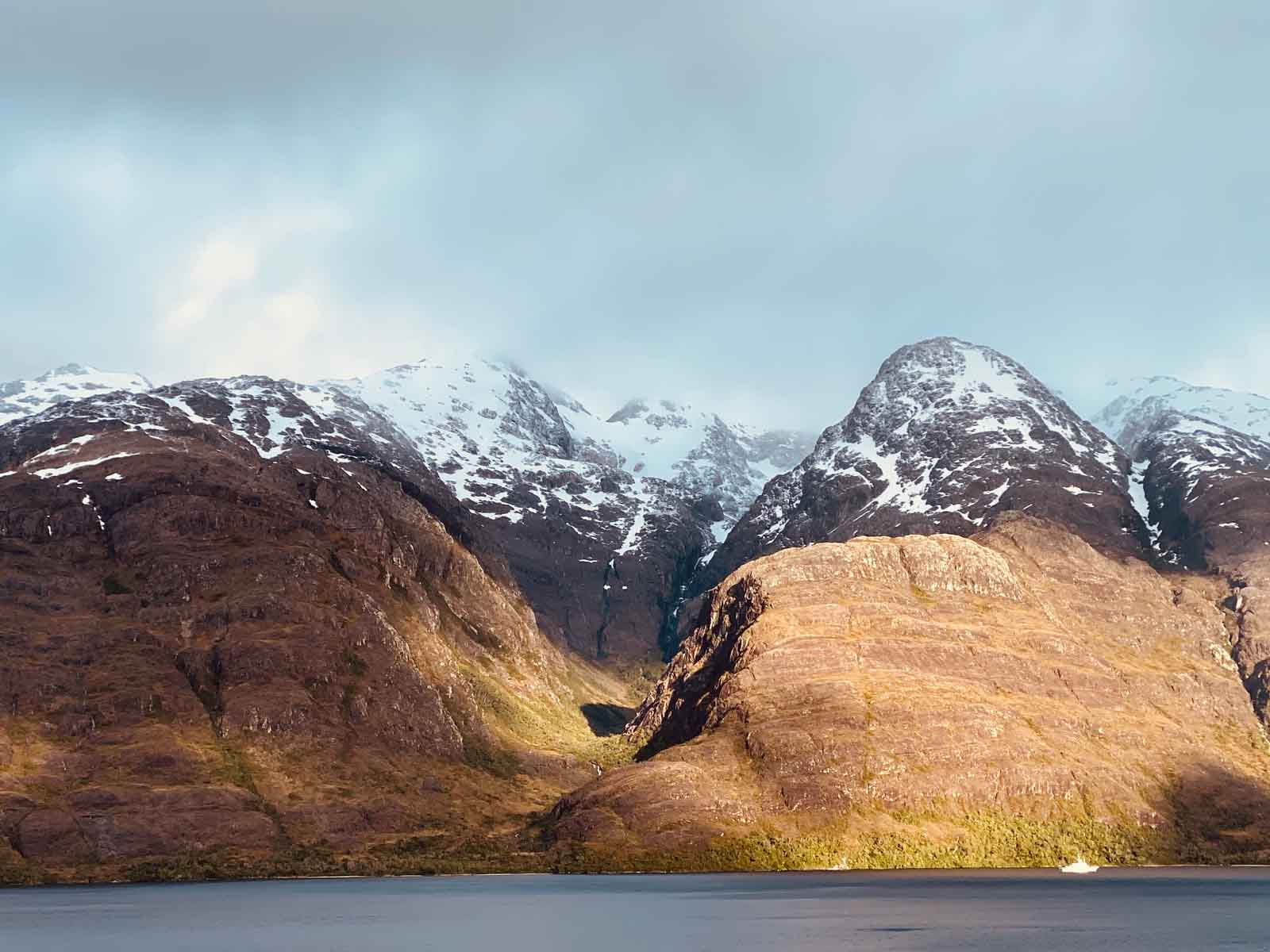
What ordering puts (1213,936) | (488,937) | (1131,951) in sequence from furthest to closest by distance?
(488,937) → (1213,936) → (1131,951)

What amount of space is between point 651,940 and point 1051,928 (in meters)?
51.9

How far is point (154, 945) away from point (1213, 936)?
13071 cm

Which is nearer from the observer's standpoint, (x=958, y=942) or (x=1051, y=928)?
(x=958, y=942)

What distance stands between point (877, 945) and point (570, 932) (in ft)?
143

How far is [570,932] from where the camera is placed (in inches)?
7776

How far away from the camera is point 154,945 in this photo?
187750mm

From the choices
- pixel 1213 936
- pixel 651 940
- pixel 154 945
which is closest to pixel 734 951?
pixel 651 940

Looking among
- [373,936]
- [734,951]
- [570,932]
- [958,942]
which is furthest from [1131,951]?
[373,936]

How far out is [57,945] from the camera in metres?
188

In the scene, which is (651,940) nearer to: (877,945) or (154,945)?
(877,945)

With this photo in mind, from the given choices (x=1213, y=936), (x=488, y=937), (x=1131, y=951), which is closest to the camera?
(x=1131, y=951)

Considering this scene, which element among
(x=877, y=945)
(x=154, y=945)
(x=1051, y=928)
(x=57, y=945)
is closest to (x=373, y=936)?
(x=154, y=945)

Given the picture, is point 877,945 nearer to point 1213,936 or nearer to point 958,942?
point 958,942

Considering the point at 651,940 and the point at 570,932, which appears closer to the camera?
the point at 651,940
